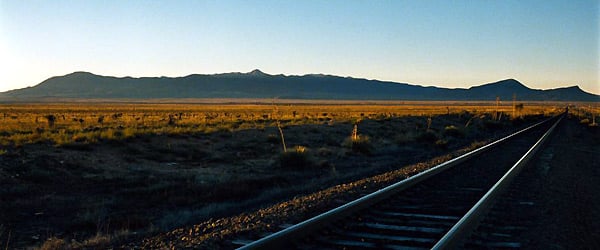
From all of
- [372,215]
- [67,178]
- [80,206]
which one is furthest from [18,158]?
[372,215]

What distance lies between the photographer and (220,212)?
38.0 ft

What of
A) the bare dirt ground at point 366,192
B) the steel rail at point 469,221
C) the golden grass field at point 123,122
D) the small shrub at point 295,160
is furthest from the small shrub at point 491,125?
the steel rail at point 469,221

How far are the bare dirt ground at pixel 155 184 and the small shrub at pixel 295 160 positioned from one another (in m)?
0.08

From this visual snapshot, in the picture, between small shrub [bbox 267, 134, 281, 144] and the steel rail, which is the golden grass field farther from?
the steel rail

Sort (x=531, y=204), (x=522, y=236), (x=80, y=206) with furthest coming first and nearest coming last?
(x=80, y=206)
(x=531, y=204)
(x=522, y=236)

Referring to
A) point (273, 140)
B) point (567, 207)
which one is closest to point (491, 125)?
point (273, 140)

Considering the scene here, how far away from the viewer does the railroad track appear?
7395mm

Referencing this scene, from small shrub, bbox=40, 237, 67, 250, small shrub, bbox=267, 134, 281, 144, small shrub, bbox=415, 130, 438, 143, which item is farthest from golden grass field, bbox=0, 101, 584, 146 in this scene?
small shrub, bbox=40, 237, 67, 250

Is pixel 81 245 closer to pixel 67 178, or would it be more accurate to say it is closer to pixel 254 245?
pixel 254 245

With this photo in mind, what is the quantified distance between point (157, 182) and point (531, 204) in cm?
1002

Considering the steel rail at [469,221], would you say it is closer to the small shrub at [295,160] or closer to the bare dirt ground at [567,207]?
the bare dirt ground at [567,207]

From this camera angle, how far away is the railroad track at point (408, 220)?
24.3 ft

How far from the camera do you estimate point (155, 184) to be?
16.7 m

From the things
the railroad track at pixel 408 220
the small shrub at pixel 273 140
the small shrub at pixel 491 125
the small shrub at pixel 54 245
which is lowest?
the small shrub at pixel 491 125
